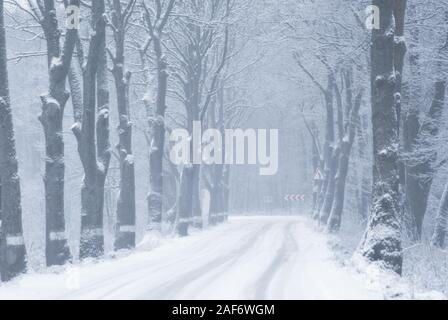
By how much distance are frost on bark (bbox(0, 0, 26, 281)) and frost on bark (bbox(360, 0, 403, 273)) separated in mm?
7936

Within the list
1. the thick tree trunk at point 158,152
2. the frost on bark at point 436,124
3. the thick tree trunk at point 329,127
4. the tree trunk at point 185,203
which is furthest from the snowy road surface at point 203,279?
the thick tree trunk at point 329,127

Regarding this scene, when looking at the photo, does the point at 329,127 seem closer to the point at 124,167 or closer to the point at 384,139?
the point at 124,167

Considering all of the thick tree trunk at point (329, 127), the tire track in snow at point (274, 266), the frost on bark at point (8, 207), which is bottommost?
the tire track in snow at point (274, 266)

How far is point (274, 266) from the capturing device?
15.8 metres

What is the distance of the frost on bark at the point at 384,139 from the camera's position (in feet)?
44.4

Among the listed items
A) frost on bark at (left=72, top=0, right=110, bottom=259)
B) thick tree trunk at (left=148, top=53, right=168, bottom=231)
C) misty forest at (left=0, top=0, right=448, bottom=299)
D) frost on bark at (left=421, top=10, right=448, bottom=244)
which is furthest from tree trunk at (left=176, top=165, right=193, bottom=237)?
frost on bark at (left=421, top=10, right=448, bottom=244)

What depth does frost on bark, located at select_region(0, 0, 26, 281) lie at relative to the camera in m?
14.2

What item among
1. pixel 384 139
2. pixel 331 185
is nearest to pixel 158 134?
pixel 331 185

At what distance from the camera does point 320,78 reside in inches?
1455

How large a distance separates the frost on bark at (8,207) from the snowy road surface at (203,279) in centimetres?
60

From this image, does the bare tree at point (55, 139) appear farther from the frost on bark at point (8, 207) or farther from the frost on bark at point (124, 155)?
the frost on bark at point (124, 155)

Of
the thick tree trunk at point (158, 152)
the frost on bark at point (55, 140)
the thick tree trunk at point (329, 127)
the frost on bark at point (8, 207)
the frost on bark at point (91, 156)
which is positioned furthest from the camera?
the thick tree trunk at point (329, 127)

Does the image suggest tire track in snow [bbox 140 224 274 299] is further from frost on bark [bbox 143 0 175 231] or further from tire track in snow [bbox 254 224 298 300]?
frost on bark [bbox 143 0 175 231]

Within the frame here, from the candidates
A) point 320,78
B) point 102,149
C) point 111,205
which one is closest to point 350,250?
point 102,149
